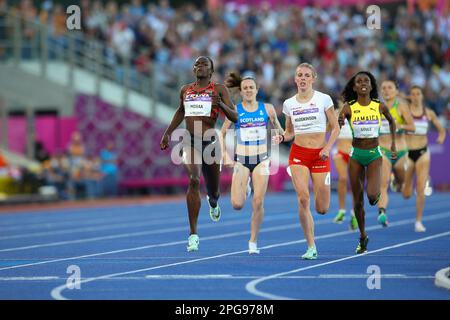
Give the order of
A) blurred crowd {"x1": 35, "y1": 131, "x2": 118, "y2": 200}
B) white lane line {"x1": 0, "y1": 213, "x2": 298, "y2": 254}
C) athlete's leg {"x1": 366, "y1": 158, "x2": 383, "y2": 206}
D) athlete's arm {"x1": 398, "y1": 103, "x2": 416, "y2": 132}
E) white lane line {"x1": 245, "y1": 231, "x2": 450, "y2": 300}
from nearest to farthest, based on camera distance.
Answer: white lane line {"x1": 245, "y1": 231, "x2": 450, "y2": 300}
athlete's leg {"x1": 366, "y1": 158, "x2": 383, "y2": 206}
white lane line {"x1": 0, "y1": 213, "x2": 298, "y2": 254}
athlete's arm {"x1": 398, "y1": 103, "x2": 416, "y2": 132}
blurred crowd {"x1": 35, "y1": 131, "x2": 118, "y2": 200}

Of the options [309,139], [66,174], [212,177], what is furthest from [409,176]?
[66,174]

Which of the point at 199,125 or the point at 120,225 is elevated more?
the point at 199,125

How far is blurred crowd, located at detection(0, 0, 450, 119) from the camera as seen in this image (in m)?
34.4

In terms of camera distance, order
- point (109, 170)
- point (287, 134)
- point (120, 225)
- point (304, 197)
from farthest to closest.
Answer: point (109, 170) < point (120, 225) < point (287, 134) < point (304, 197)

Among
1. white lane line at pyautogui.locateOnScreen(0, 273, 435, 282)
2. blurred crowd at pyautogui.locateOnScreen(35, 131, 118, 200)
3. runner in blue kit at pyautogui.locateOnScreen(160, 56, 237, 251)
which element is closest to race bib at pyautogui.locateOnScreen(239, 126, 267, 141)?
runner in blue kit at pyautogui.locateOnScreen(160, 56, 237, 251)

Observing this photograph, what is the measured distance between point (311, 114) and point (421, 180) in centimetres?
603

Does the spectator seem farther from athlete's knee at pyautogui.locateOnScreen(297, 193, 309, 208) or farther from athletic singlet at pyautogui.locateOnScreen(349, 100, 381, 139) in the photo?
athlete's knee at pyautogui.locateOnScreen(297, 193, 309, 208)

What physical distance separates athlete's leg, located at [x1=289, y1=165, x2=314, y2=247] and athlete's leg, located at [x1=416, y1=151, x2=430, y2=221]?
566 cm

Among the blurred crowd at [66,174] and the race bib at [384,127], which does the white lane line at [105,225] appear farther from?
the race bib at [384,127]

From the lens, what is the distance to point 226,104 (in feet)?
51.4

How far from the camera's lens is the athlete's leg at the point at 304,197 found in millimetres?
14523

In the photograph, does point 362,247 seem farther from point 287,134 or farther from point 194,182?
point 194,182

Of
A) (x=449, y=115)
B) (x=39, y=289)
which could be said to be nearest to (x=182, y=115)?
(x=39, y=289)
